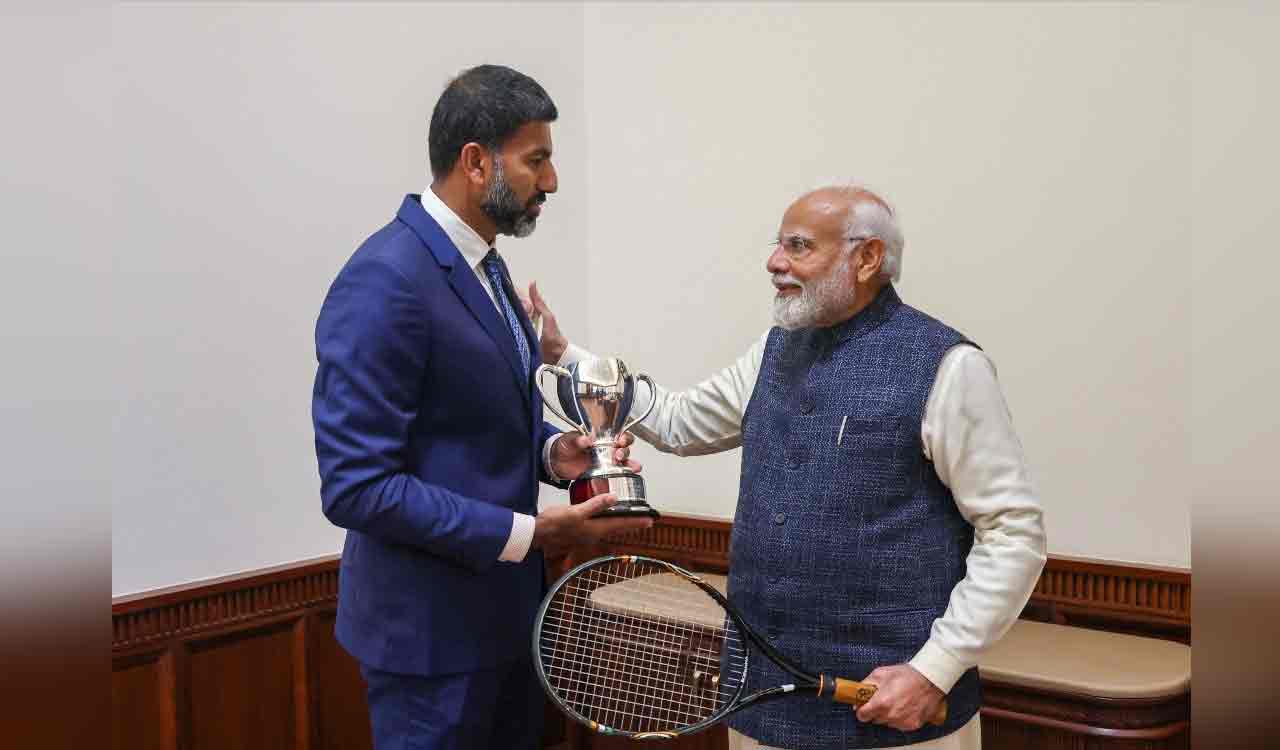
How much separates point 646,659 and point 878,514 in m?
0.68

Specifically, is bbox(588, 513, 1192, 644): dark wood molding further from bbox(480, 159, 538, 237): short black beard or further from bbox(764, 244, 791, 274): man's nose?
bbox(480, 159, 538, 237): short black beard

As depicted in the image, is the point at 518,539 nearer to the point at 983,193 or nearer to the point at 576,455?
the point at 576,455

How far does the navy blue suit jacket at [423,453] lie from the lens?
1.59 m

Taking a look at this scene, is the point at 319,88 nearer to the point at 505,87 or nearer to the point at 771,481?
the point at 505,87

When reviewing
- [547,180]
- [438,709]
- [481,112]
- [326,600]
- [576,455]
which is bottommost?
[326,600]

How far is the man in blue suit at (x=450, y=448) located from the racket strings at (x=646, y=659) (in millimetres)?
117

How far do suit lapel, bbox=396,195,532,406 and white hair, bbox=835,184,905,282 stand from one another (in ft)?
2.10

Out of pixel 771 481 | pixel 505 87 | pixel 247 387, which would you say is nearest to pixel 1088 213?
pixel 771 481

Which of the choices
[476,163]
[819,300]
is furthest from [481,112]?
[819,300]

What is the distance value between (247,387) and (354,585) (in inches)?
48.8

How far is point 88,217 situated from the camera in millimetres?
358

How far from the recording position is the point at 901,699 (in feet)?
5.53

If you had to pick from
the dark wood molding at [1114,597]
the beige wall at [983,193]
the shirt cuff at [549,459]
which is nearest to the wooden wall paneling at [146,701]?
the shirt cuff at [549,459]

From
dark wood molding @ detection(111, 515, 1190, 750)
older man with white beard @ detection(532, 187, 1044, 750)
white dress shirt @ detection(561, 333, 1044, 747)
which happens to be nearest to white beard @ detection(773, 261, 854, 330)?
older man with white beard @ detection(532, 187, 1044, 750)
